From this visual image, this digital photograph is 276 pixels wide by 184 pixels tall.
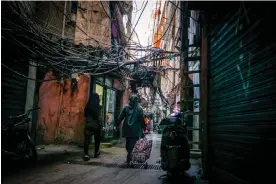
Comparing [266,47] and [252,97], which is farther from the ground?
[266,47]

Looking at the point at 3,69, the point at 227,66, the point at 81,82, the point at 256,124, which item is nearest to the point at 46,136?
the point at 81,82

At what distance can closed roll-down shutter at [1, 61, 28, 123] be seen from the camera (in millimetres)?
6613

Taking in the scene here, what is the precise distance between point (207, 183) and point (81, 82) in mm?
7778

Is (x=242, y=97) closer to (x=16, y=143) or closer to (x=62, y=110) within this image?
(x=16, y=143)

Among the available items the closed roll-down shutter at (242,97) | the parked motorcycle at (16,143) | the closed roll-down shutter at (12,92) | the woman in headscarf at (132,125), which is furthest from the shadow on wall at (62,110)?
the closed roll-down shutter at (242,97)

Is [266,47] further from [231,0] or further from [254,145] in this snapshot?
[254,145]

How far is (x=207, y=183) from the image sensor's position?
463cm

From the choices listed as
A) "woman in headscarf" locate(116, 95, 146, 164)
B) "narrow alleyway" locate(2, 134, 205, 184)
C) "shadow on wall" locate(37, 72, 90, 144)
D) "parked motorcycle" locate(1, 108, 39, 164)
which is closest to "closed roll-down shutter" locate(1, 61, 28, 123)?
"parked motorcycle" locate(1, 108, 39, 164)

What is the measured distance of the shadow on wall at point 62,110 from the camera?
34.2 feet

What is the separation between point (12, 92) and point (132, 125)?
3.83 meters

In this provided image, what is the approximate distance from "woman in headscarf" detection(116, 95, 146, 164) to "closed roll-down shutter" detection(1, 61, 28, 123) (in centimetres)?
323

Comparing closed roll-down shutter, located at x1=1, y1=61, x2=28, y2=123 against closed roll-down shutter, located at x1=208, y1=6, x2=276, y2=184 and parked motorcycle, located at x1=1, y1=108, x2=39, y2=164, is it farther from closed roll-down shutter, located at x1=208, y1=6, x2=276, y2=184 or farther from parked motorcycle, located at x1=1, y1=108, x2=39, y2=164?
closed roll-down shutter, located at x1=208, y1=6, x2=276, y2=184

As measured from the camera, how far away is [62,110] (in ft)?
35.2

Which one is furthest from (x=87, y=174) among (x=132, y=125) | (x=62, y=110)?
(x=62, y=110)
